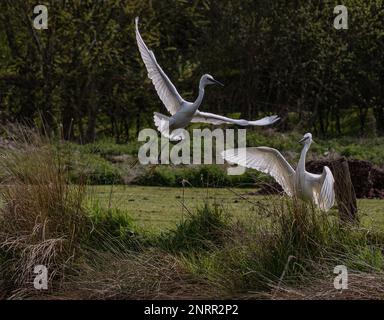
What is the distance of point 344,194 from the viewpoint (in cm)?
1184

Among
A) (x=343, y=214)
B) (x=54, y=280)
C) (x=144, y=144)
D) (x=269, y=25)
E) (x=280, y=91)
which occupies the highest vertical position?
(x=269, y=25)

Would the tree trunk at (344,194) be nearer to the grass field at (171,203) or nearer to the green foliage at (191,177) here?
the grass field at (171,203)

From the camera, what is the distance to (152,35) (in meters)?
27.7

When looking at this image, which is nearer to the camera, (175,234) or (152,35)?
(175,234)

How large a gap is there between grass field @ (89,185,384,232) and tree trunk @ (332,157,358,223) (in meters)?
0.22

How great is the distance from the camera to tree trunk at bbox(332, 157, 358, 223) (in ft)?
37.8

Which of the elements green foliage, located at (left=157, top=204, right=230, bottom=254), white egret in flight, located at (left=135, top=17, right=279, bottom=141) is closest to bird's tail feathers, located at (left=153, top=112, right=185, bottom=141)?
white egret in flight, located at (left=135, top=17, right=279, bottom=141)

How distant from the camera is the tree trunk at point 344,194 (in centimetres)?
1151

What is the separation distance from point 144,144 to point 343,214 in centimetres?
1222

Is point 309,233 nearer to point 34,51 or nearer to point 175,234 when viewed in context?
point 175,234

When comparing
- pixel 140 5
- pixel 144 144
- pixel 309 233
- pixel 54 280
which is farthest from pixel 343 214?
pixel 140 5

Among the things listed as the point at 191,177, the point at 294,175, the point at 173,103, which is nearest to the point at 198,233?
the point at 294,175
